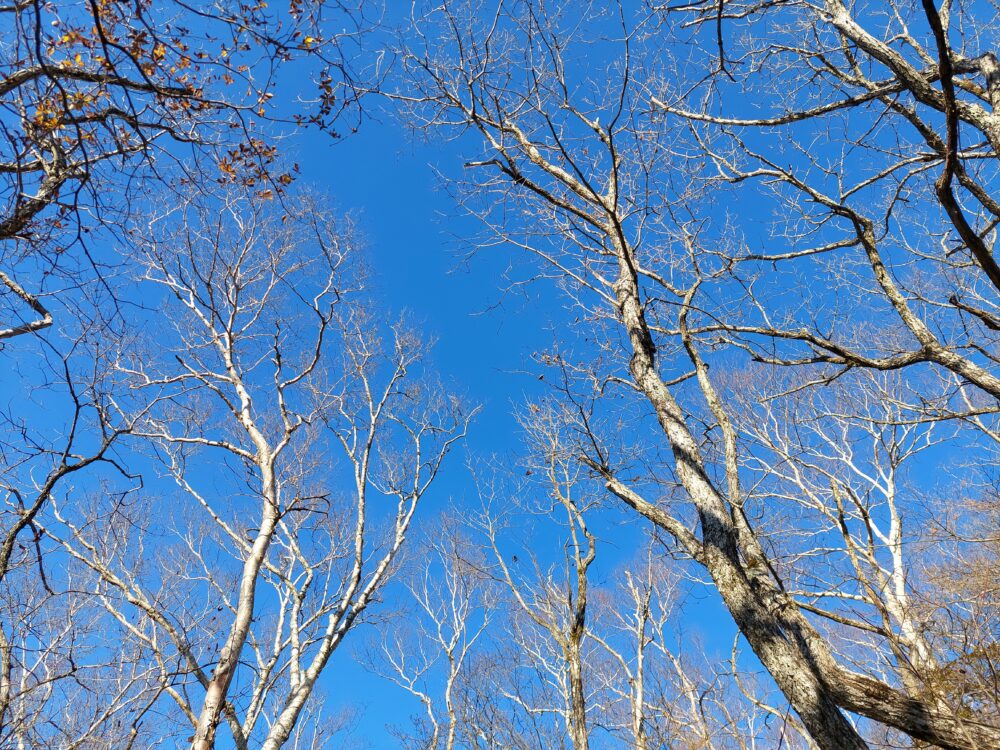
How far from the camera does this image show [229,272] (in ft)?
22.8

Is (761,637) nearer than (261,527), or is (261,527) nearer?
(761,637)

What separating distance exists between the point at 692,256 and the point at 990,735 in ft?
11.1

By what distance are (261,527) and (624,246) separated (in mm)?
4007

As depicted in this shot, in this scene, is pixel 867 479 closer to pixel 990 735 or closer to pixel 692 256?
pixel 692 256

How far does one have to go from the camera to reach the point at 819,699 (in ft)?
8.55

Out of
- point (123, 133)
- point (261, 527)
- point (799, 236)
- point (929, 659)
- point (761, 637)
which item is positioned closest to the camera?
point (761, 637)

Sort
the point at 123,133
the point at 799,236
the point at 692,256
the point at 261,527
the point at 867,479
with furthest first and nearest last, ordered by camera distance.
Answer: the point at 867,479 → the point at 261,527 → the point at 692,256 → the point at 799,236 → the point at 123,133

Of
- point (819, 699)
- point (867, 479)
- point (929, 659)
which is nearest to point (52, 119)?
point (819, 699)

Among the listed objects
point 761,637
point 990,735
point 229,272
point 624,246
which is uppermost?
point 229,272

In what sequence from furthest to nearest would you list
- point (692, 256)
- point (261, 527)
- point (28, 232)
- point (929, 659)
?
1. point (261, 527)
2. point (692, 256)
3. point (929, 659)
4. point (28, 232)

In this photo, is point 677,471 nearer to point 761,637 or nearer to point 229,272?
point 761,637

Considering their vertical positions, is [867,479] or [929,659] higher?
[867,479]

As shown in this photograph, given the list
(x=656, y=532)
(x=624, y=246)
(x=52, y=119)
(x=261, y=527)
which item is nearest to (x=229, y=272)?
(x=261, y=527)

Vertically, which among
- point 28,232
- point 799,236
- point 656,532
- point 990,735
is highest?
point 799,236
